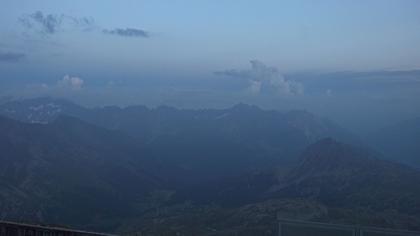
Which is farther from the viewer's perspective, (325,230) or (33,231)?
(33,231)

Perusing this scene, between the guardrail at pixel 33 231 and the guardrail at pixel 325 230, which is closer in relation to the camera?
the guardrail at pixel 325 230

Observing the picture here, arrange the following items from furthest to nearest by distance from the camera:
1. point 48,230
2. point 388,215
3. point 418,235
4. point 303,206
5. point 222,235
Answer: point 303,206 → point 388,215 → point 222,235 → point 48,230 → point 418,235

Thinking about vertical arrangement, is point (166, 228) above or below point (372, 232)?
below

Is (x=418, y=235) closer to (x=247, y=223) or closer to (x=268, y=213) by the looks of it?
(x=247, y=223)

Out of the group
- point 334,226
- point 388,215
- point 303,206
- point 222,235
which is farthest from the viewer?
point 303,206

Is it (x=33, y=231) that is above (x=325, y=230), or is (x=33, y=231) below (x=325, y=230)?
below

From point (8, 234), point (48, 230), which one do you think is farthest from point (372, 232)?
point (8, 234)

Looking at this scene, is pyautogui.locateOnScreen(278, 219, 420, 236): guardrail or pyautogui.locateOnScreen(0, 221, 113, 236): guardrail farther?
pyautogui.locateOnScreen(0, 221, 113, 236): guardrail

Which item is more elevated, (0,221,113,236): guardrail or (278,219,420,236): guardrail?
(278,219,420,236): guardrail
